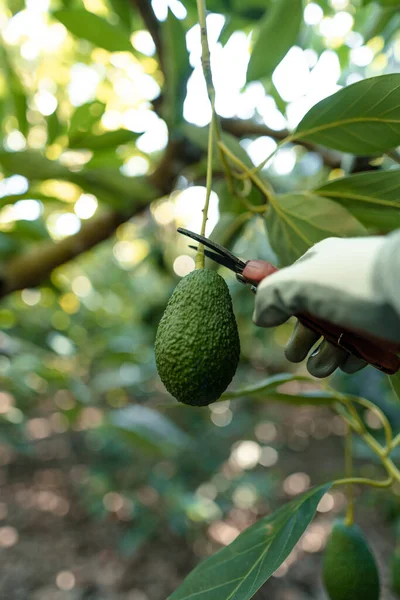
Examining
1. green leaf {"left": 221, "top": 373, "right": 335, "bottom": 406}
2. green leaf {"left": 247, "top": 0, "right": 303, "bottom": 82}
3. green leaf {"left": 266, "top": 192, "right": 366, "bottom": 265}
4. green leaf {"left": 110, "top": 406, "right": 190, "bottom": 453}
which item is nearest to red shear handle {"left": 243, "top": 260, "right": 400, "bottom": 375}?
green leaf {"left": 266, "top": 192, "right": 366, "bottom": 265}

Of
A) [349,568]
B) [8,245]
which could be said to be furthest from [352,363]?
[8,245]

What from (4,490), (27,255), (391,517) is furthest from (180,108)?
(4,490)

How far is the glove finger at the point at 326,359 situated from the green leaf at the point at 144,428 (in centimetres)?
117

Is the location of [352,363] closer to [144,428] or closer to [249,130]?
[249,130]

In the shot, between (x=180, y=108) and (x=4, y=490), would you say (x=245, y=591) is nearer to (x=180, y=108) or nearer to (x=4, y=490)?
(x=180, y=108)

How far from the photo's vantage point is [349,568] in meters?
0.68

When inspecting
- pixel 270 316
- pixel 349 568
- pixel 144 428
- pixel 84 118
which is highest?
pixel 270 316

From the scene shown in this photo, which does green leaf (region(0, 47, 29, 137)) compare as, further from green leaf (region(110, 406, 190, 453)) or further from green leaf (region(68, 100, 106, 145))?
green leaf (region(110, 406, 190, 453))

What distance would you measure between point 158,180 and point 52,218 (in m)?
1.36

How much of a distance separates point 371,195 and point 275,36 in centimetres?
33

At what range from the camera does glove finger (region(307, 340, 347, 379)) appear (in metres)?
0.42

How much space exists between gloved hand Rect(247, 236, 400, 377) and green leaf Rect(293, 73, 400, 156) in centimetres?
30

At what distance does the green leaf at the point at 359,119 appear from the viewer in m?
0.55

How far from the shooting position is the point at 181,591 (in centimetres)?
60
